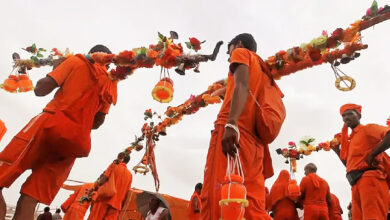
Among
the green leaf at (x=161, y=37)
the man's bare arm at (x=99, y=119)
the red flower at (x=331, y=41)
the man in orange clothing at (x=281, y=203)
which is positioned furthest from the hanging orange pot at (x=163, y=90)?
the man in orange clothing at (x=281, y=203)

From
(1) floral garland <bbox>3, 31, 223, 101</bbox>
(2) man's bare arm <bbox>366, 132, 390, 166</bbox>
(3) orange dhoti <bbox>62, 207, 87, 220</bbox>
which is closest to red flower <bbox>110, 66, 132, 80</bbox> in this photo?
(1) floral garland <bbox>3, 31, 223, 101</bbox>

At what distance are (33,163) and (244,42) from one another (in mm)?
2054

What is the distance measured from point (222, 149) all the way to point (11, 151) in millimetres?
1687

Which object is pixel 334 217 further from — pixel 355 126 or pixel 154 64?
pixel 154 64

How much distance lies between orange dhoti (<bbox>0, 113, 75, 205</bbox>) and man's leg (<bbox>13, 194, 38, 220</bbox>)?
36 mm

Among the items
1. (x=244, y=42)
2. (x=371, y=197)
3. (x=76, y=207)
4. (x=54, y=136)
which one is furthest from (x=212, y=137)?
(x=76, y=207)

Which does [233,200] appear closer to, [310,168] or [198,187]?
[310,168]

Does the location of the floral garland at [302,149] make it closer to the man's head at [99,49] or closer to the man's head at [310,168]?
the man's head at [310,168]

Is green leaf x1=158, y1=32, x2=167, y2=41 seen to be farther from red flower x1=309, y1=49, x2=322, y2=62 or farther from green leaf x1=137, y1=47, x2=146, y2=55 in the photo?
red flower x1=309, y1=49, x2=322, y2=62

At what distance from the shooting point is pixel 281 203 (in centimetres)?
721

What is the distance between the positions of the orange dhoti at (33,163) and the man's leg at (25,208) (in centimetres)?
4

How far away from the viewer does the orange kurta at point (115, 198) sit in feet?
23.7

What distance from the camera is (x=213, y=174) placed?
8.13 feet

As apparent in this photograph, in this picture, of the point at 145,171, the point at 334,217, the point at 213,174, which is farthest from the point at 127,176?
the point at 213,174
